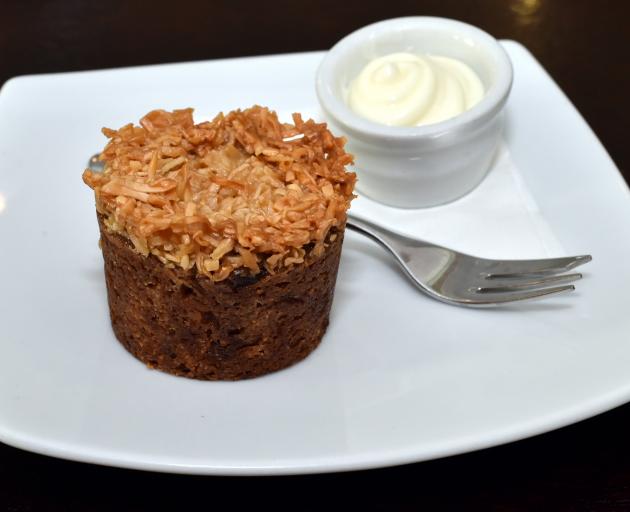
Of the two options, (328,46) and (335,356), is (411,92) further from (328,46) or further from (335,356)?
(328,46)

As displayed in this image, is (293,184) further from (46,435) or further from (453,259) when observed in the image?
(46,435)

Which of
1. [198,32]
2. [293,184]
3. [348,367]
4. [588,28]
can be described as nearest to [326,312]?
[348,367]

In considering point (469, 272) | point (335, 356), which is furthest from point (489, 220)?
point (335, 356)

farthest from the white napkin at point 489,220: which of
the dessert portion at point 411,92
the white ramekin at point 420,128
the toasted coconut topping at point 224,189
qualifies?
the toasted coconut topping at point 224,189

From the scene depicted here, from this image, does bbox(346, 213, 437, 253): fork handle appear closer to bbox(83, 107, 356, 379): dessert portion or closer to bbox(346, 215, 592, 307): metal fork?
bbox(346, 215, 592, 307): metal fork

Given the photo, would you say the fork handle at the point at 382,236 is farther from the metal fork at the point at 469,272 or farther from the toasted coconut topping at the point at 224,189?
the toasted coconut topping at the point at 224,189

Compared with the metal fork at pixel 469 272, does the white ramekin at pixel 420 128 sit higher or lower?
higher
